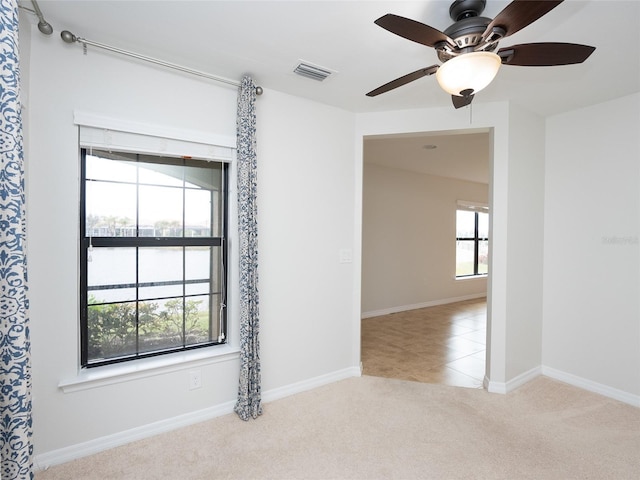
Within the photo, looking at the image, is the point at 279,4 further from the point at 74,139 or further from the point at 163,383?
the point at 163,383

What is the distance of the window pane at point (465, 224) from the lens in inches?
277

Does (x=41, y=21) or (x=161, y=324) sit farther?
(x=161, y=324)

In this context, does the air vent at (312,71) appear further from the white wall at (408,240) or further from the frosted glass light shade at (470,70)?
the white wall at (408,240)

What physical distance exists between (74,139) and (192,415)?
2.03 meters

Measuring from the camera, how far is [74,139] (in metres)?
1.95

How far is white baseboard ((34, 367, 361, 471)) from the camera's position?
1.89 m

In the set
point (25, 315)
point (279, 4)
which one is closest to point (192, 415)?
point (25, 315)

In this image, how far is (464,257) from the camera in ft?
23.8

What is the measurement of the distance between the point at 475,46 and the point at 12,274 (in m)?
2.17

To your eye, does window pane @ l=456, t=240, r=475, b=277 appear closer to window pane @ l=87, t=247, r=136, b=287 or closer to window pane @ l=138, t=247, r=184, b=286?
window pane @ l=138, t=247, r=184, b=286

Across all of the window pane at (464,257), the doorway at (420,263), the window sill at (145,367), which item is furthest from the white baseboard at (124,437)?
the window pane at (464,257)

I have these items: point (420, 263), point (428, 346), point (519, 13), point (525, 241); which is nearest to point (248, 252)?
point (519, 13)

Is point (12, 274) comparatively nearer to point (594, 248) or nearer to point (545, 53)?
point (545, 53)

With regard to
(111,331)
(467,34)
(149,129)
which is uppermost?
(467,34)
